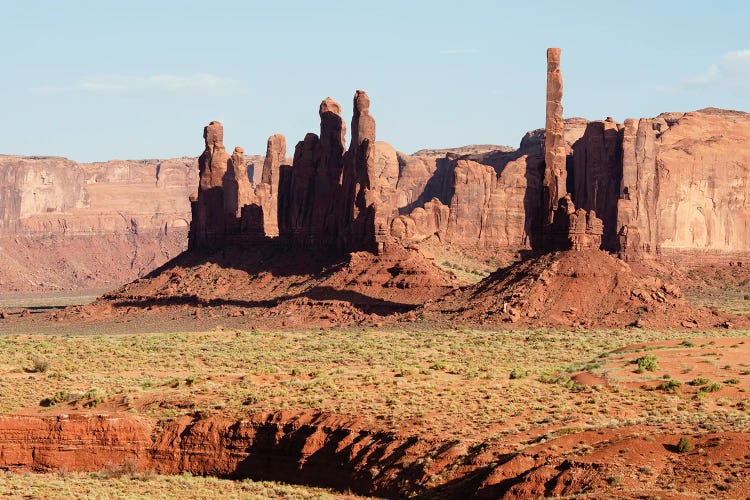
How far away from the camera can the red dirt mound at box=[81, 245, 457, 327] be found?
95.8m

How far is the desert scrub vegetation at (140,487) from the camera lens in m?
37.5

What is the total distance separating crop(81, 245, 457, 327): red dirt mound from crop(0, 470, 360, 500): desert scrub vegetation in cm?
5024

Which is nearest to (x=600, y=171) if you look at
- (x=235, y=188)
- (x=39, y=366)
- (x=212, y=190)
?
(x=235, y=188)

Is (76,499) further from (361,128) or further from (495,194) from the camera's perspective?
(495,194)

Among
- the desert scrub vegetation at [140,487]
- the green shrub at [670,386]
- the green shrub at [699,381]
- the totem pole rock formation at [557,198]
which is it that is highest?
the totem pole rock formation at [557,198]

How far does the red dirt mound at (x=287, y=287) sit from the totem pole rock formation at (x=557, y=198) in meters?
12.5

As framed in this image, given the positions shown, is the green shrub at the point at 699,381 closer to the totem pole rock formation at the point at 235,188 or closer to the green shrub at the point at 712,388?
the green shrub at the point at 712,388

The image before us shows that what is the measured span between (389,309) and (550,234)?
1363 centimetres

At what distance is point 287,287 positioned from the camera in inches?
4240

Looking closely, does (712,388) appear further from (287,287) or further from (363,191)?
(287,287)

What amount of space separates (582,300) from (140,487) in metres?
46.4

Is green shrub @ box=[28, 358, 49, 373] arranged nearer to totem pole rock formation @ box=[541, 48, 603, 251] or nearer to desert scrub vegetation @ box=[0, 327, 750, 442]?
desert scrub vegetation @ box=[0, 327, 750, 442]

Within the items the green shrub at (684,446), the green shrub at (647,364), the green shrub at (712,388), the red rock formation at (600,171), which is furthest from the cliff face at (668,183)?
the green shrub at (684,446)

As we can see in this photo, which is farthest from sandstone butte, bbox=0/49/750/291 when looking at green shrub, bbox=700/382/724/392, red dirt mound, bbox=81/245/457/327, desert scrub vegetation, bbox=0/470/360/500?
desert scrub vegetation, bbox=0/470/360/500
